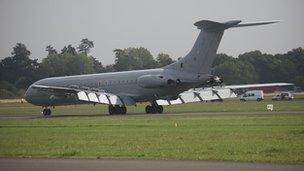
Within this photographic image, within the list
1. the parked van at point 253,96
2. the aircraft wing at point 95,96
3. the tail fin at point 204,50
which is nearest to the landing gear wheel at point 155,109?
the aircraft wing at point 95,96

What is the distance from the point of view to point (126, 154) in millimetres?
22516

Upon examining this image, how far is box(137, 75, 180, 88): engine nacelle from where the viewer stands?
185 ft

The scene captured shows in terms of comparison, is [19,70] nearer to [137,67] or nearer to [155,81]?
[137,67]

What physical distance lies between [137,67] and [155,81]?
85.4 m

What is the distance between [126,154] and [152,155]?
1.04 metres

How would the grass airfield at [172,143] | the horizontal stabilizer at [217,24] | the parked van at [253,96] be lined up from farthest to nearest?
the parked van at [253,96]
the horizontal stabilizer at [217,24]
the grass airfield at [172,143]

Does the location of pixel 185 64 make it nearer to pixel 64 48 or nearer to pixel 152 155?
pixel 152 155

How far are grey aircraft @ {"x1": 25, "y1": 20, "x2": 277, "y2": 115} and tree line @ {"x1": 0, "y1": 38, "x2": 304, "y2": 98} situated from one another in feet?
216

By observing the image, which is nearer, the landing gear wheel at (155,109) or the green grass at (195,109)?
the landing gear wheel at (155,109)

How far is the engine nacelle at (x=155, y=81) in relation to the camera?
185ft

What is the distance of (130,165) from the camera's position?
63.1ft

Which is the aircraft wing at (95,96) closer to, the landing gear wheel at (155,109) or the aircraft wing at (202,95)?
the landing gear wheel at (155,109)

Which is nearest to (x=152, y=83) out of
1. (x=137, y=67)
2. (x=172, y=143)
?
(x=172, y=143)

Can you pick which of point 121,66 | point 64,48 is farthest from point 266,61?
point 64,48
